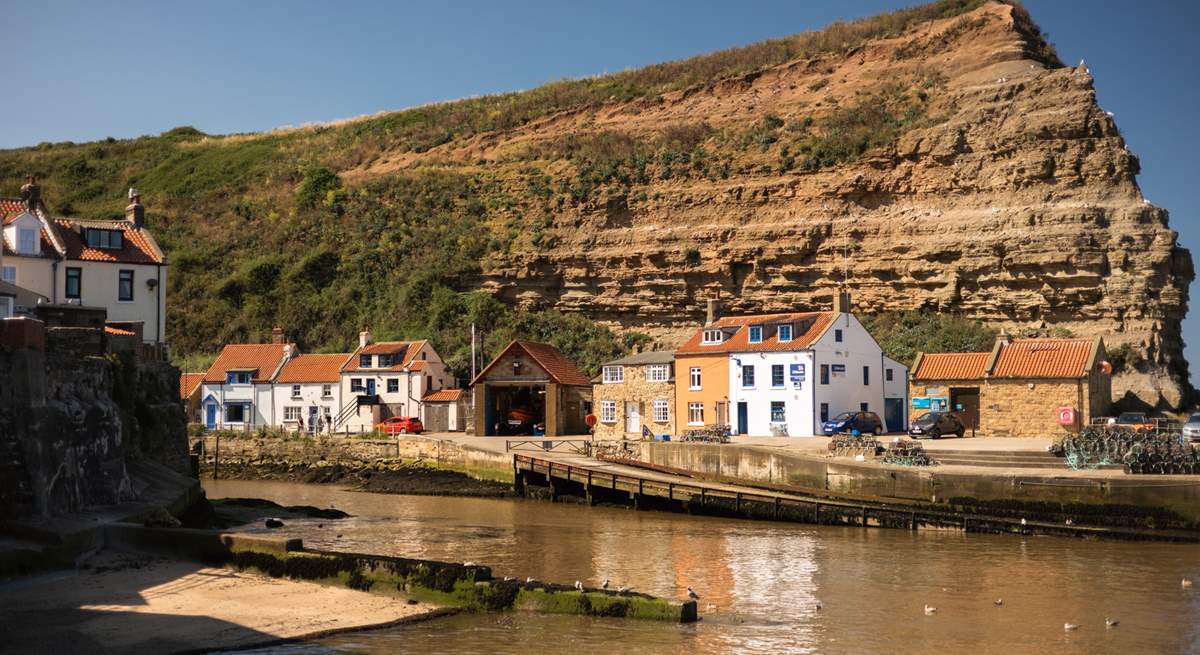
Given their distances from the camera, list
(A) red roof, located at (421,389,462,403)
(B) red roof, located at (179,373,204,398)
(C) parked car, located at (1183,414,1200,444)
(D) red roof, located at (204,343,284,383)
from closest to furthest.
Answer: (C) parked car, located at (1183,414,1200,444) → (A) red roof, located at (421,389,462,403) → (D) red roof, located at (204,343,284,383) → (B) red roof, located at (179,373,204,398)

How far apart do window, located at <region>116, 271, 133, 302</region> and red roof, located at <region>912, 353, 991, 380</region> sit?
3133 centimetres

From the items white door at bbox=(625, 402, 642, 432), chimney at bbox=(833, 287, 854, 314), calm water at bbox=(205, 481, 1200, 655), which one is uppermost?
chimney at bbox=(833, 287, 854, 314)

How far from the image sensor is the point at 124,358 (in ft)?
106

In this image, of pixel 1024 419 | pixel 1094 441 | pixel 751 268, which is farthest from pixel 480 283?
pixel 1094 441

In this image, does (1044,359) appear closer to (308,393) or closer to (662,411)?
(662,411)

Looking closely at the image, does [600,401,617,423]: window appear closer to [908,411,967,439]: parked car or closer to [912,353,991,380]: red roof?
[912,353,991,380]: red roof

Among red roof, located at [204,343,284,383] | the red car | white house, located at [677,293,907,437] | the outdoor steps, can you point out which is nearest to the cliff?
red roof, located at [204,343,284,383]

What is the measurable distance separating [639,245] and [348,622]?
48348 mm

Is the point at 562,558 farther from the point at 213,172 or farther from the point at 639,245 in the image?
the point at 213,172

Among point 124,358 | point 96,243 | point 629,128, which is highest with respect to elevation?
point 629,128

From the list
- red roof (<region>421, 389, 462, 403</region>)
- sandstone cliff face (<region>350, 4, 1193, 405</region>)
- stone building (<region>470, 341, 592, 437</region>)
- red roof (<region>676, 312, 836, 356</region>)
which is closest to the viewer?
red roof (<region>676, 312, 836, 356</region>)

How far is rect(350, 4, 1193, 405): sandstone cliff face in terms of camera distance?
174 ft

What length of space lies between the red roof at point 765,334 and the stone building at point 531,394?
7243mm

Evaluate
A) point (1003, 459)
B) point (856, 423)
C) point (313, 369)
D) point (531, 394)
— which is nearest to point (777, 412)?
point (856, 423)
